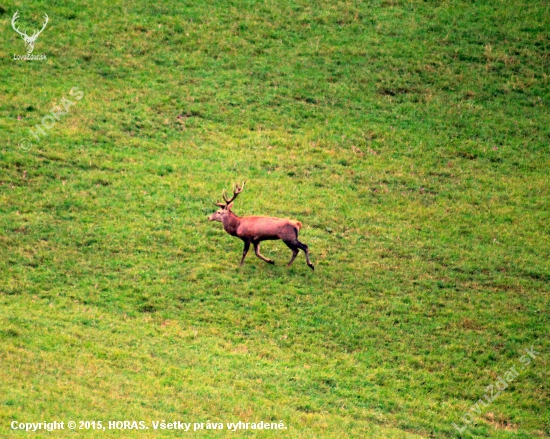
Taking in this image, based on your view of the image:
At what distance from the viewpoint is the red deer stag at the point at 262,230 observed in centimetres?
2202

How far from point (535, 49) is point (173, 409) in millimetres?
28557

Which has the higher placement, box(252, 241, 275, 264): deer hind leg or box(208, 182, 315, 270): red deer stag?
box(208, 182, 315, 270): red deer stag

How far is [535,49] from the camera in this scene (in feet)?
123

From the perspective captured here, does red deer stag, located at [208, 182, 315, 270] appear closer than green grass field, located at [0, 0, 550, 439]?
No

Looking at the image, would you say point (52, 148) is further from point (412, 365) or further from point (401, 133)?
point (412, 365)

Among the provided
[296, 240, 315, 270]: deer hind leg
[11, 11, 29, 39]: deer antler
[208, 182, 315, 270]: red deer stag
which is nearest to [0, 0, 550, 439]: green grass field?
[11, 11, 29, 39]: deer antler

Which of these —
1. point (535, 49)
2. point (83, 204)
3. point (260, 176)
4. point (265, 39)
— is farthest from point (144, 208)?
point (535, 49)

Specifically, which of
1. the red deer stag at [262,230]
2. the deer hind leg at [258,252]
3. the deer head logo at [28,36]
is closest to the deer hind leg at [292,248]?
the red deer stag at [262,230]

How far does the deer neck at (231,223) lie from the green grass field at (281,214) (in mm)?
961

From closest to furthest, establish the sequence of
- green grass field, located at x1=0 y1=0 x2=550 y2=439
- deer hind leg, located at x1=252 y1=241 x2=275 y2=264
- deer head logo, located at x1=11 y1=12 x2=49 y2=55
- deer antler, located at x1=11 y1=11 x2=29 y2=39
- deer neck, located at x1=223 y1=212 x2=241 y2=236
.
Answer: green grass field, located at x1=0 y1=0 x2=550 y2=439 → deer hind leg, located at x1=252 y1=241 x2=275 y2=264 → deer neck, located at x1=223 y1=212 x2=241 y2=236 → deer head logo, located at x1=11 y1=12 x2=49 y2=55 → deer antler, located at x1=11 y1=11 x2=29 y2=39

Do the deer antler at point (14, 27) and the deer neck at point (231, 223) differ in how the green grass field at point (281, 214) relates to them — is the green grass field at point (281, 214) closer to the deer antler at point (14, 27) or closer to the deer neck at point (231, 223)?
the deer antler at point (14, 27)

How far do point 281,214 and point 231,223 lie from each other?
3066mm

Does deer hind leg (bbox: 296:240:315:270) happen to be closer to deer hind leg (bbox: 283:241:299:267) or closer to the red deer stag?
the red deer stag

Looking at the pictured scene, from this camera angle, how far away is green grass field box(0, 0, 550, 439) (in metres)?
17.5
